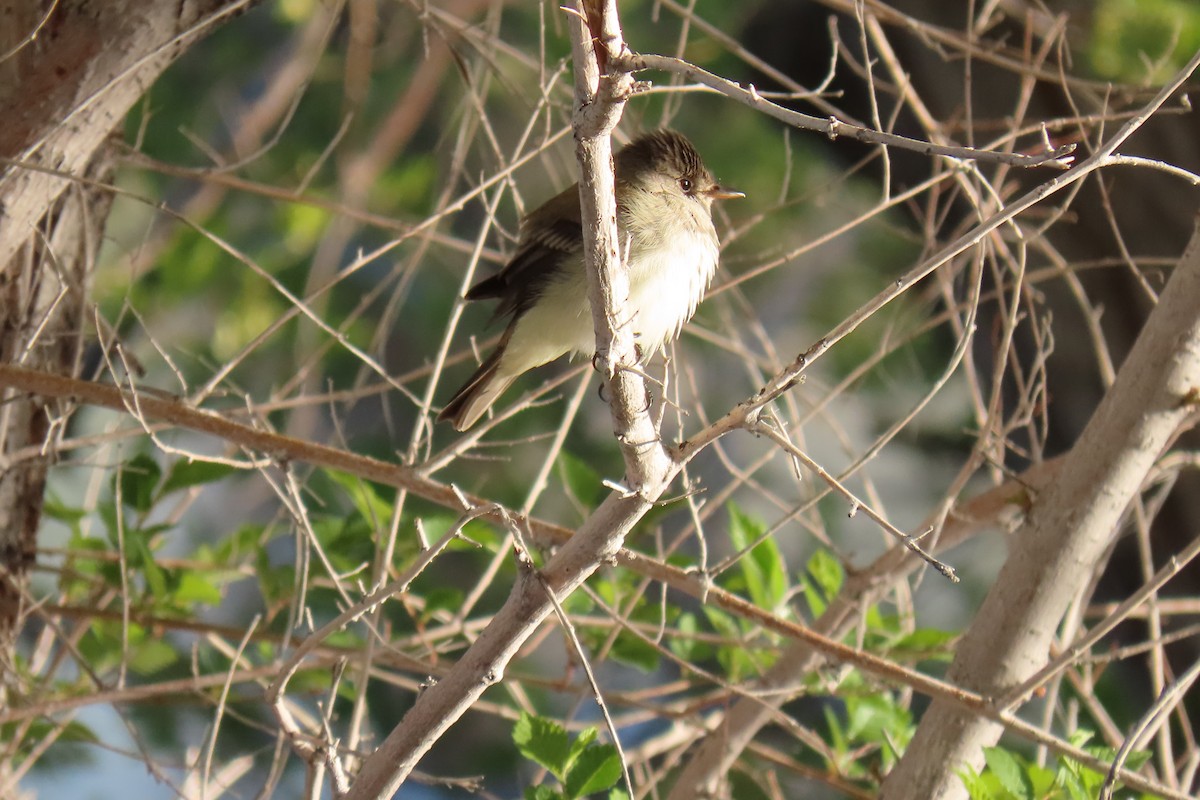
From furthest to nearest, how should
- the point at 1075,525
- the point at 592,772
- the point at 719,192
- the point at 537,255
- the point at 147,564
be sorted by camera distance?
the point at 719,192
the point at 537,255
the point at 147,564
the point at 1075,525
the point at 592,772

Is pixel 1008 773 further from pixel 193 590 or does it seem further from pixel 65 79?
pixel 65 79

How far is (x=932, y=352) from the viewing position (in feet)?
17.4

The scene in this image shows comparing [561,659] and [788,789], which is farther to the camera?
[561,659]

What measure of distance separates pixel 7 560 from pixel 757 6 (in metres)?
3.70

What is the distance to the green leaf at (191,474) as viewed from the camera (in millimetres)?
2678

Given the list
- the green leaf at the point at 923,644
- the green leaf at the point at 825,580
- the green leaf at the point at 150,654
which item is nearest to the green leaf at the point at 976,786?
the green leaf at the point at 923,644

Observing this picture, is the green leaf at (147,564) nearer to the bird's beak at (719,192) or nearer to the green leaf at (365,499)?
the green leaf at (365,499)

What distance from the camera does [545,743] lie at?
1946 mm

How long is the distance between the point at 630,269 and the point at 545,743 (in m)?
1.29

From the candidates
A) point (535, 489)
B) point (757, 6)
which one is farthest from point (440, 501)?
point (757, 6)

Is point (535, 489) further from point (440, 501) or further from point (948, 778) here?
point (948, 778)

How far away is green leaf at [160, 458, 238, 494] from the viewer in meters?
2.68

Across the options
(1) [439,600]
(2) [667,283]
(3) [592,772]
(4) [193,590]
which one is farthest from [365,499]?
(3) [592,772]

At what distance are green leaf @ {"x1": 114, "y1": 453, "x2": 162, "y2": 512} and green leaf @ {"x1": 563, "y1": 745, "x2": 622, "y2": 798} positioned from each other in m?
1.21
